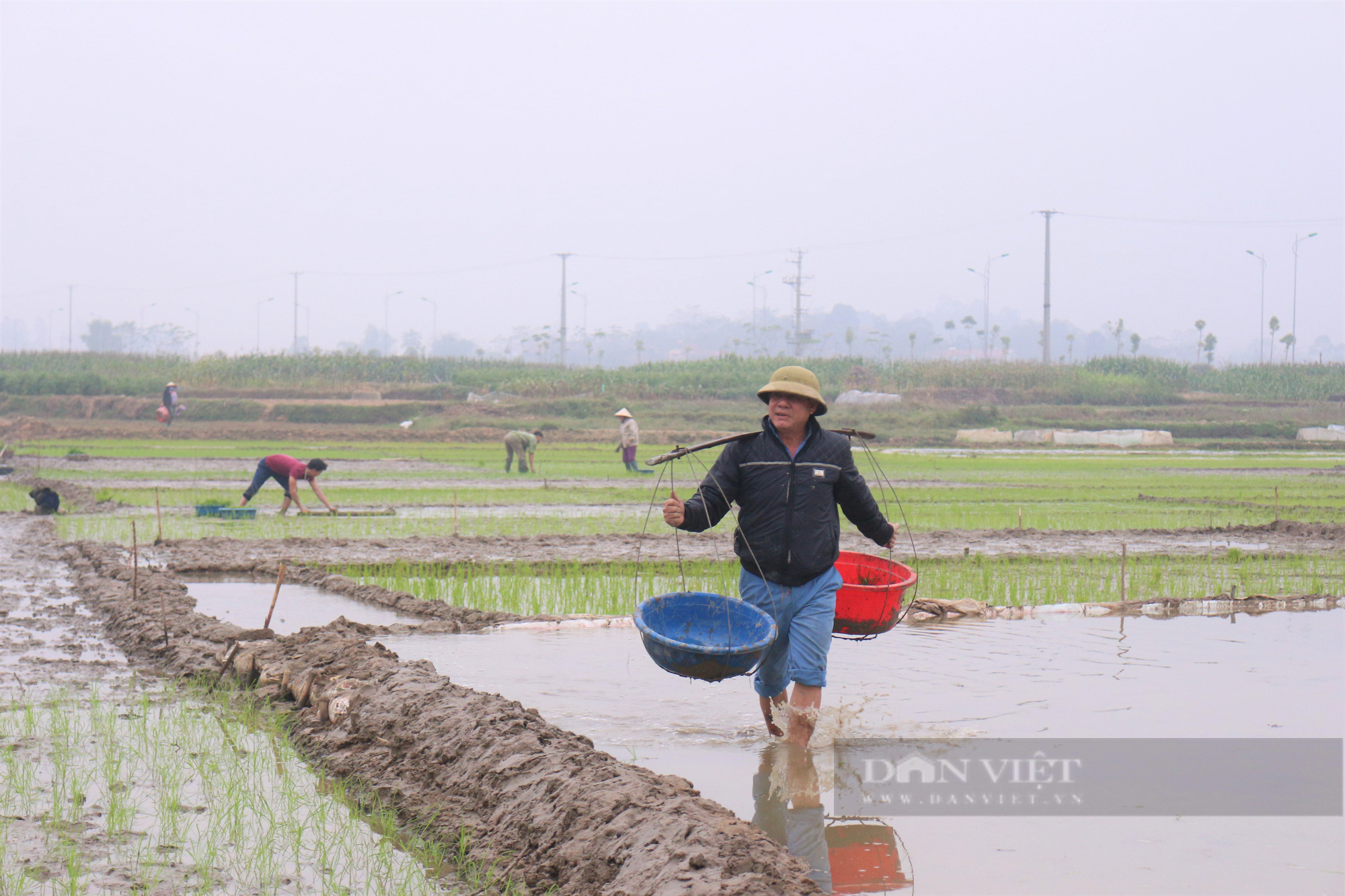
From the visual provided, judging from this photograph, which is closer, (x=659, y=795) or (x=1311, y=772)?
(x=659, y=795)

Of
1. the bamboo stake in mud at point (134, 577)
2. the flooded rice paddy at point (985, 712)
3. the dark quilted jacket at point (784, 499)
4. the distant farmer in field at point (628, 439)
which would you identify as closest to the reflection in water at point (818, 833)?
the flooded rice paddy at point (985, 712)

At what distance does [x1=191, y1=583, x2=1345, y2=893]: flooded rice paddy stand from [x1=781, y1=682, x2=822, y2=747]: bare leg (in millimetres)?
143

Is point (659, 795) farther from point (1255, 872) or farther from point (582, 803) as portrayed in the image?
point (1255, 872)

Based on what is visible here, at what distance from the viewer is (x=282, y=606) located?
8.30m

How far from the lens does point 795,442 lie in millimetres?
4398

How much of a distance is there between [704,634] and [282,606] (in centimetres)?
470

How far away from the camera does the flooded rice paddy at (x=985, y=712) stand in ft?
11.3

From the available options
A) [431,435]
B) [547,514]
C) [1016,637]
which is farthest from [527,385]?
[1016,637]

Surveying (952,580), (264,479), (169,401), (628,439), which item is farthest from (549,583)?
(169,401)

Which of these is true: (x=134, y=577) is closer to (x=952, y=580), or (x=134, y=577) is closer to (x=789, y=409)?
(x=789, y=409)

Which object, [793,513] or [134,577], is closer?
[793,513]

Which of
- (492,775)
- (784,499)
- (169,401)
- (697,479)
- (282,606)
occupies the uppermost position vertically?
(784,499)

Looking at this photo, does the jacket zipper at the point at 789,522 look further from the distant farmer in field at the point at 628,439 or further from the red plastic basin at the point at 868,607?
the distant farmer in field at the point at 628,439

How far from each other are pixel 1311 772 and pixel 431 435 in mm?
33025
